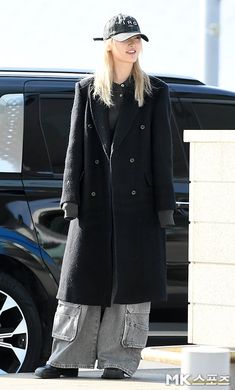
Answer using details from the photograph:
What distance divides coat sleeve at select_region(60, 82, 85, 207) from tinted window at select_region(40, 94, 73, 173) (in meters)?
1.18

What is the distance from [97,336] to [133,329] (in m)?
0.20

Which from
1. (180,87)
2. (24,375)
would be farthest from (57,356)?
(180,87)

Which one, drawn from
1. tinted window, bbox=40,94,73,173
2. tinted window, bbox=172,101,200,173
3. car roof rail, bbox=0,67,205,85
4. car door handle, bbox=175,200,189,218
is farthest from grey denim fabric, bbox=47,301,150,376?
car roof rail, bbox=0,67,205,85

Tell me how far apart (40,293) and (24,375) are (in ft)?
2.92

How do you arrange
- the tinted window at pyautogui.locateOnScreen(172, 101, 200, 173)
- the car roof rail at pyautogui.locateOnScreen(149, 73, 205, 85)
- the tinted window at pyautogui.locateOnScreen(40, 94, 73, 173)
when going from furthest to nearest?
the car roof rail at pyautogui.locateOnScreen(149, 73, 205, 85)
the tinted window at pyautogui.locateOnScreen(172, 101, 200, 173)
the tinted window at pyautogui.locateOnScreen(40, 94, 73, 173)

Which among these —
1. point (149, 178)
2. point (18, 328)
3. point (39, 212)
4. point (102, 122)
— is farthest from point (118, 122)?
point (18, 328)

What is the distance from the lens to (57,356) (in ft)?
26.7

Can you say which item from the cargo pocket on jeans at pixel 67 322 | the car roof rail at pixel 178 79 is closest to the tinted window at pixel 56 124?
the car roof rail at pixel 178 79

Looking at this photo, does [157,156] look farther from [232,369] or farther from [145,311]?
[232,369]

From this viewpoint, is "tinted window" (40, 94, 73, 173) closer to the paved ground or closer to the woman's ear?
the woman's ear

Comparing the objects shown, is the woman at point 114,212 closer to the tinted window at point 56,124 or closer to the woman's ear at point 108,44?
the woman's ear at point 108,44

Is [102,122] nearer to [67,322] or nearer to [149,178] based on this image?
[149,178]

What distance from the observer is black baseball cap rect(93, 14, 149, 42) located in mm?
8078

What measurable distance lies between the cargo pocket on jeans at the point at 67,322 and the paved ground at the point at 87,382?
239mm
